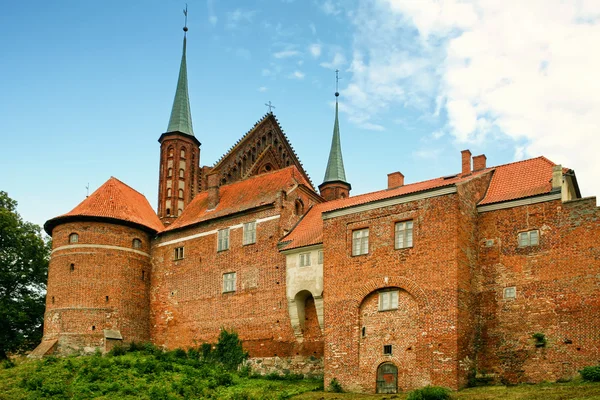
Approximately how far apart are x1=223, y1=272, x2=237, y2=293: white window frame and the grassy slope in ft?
14.2

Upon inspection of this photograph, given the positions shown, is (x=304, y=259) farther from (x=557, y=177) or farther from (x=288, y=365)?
(x=557, y=177)

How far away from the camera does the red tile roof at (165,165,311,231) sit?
44125 mm

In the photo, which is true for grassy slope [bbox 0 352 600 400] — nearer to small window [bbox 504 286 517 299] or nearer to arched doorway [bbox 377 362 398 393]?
arched doorway [bbox 377 362 398 393]

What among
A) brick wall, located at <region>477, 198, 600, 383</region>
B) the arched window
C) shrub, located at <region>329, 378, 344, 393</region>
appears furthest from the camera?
the arched window

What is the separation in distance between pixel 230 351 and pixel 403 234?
13.2 m

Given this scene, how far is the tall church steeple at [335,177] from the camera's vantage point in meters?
60.5

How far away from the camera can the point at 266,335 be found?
4044 centimetres

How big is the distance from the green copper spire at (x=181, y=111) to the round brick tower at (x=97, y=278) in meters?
8.34

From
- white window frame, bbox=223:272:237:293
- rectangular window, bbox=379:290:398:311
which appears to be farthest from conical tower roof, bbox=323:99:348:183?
rectangular window, bbox=379:290:398:311

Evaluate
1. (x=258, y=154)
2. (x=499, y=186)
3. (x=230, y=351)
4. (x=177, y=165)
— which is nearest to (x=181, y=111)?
(x=177, y=165)

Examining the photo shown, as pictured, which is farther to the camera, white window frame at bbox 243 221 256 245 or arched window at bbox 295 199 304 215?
arched window at bbox 295 199 304 215

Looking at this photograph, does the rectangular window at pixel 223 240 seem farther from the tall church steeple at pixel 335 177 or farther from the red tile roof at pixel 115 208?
the tall church steeple at pixel 335 177

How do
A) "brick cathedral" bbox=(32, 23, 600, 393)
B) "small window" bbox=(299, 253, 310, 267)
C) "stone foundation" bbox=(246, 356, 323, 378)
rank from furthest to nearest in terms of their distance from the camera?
1. "small window" bbox=(299, 253, 310, 267)
2. "stone foundation" bbox=(246, 356, 323, 378)
3. "brick cathedral" bbox=(32, 23, 600, 393)

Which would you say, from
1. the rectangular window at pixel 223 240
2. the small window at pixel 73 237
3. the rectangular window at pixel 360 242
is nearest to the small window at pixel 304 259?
the rectangular window at pixel 360 242
